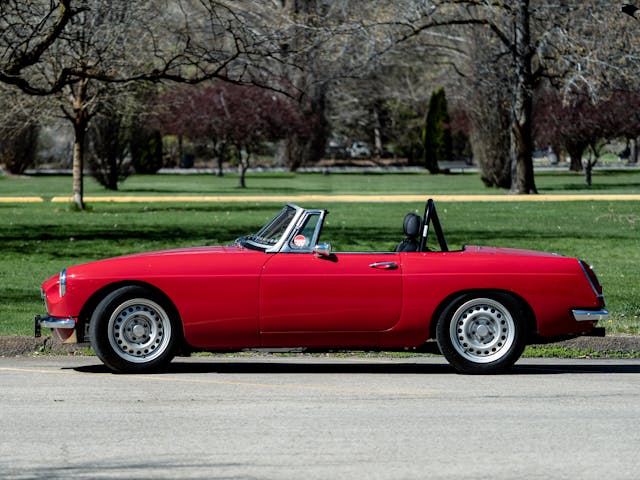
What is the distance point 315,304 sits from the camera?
998cm

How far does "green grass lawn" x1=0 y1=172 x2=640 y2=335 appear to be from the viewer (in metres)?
16.5

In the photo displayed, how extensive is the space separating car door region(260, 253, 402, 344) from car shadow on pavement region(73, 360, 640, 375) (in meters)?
0.56

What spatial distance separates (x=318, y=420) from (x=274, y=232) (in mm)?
2528

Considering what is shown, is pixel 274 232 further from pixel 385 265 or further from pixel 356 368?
pixel 356 368

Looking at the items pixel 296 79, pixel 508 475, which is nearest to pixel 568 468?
pixel 508 475

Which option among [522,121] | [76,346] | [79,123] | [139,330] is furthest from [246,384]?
[522,121]

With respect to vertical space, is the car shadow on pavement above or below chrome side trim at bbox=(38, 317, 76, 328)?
below

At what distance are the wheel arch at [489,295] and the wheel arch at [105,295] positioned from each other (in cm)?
186

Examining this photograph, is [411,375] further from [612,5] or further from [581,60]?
[612,5]

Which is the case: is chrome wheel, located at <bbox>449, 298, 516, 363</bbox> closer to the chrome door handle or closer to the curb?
the chrome door handle

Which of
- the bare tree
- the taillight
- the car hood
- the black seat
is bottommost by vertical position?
the taillight

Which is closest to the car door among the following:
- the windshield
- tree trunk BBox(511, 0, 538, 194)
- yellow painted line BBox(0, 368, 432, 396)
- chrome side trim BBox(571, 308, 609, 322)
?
the windshield

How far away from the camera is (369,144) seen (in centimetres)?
9688

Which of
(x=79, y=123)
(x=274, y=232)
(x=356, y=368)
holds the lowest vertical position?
(x=356, y=368)
